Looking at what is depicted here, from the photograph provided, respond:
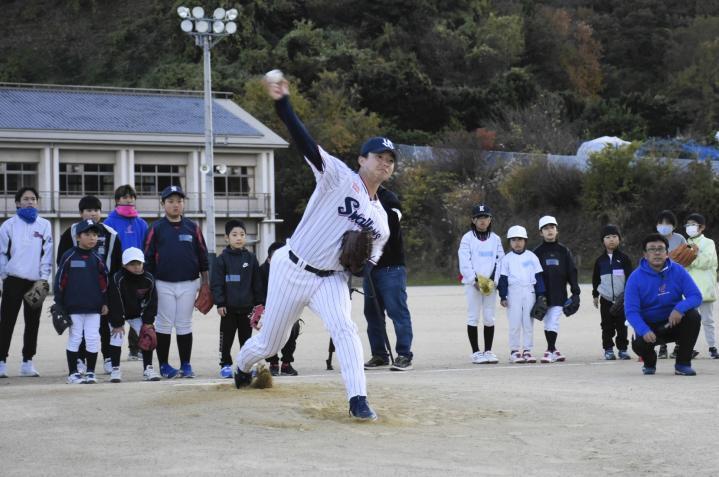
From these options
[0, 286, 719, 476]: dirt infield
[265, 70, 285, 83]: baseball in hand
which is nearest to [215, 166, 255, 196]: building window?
[0, 286, 719, 476]: dirt infield

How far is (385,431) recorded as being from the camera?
7203 millimetres

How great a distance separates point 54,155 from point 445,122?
74.1ft

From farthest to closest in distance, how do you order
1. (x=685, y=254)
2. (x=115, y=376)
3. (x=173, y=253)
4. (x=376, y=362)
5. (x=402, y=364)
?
1. (x=685, y=254)
2. (x=376, y=362)
3. (x=402, y=364)
4. (x=173, y=253)
5. (x=115, y=376)

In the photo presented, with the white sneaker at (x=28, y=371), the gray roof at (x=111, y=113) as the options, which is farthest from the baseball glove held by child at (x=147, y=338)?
the gray roof at (x=111, y=113)

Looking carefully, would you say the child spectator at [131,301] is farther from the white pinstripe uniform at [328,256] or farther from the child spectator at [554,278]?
the child spectator at [554,278]

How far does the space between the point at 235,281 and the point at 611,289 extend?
4950 mm

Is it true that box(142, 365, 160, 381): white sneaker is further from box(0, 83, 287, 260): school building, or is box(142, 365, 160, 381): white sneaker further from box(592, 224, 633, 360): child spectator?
box(0, 83, 287, 260): school building

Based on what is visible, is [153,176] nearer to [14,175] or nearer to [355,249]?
[14,175]

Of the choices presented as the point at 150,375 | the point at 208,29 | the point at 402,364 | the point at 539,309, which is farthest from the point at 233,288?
the point at 208,29

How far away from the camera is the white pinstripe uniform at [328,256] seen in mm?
7633

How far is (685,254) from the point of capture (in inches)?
532

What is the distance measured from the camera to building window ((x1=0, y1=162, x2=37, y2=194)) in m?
47.0

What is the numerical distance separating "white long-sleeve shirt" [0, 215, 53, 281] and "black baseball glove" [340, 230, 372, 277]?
5400 mm

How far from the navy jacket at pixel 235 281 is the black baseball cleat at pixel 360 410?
4.51 meters
